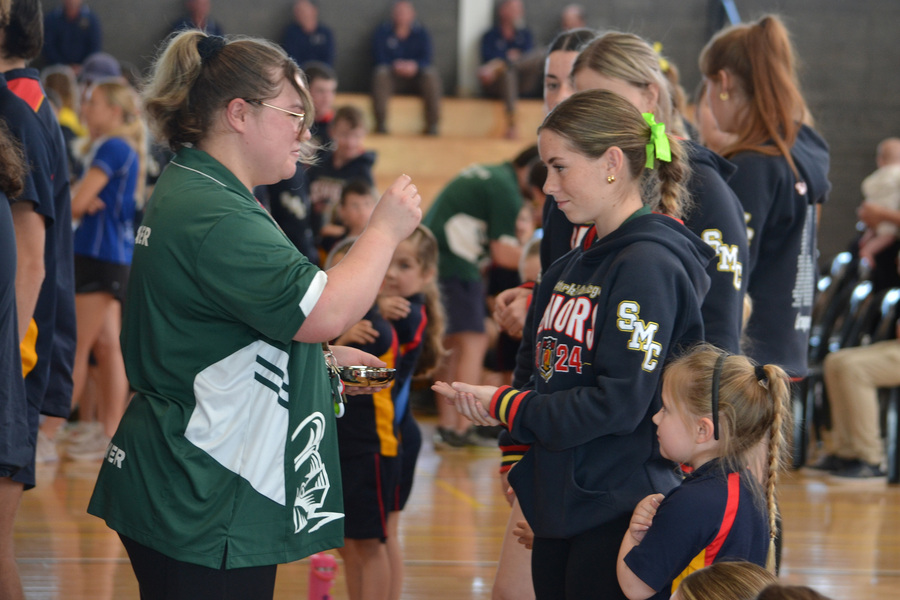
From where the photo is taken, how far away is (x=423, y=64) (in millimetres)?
10641

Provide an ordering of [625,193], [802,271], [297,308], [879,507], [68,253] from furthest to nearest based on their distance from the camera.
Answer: [879,507], [802,271], [68,253], [625,193], [297,308]

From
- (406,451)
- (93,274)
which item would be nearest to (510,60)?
(93,274)

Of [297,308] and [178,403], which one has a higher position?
[297,308]

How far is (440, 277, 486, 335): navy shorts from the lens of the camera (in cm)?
530

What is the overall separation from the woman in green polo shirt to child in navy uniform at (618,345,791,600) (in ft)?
1.73

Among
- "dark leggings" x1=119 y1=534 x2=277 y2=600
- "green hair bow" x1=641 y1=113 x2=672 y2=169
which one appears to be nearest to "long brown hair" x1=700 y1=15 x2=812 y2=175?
"green hair bow" x1=641 y1=113 x2=672 y2=169

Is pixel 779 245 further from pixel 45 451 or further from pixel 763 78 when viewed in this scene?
pixel 45 451

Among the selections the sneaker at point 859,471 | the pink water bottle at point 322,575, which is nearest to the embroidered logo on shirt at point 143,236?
the pink water bottle at point 322,575

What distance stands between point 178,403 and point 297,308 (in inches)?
10.2

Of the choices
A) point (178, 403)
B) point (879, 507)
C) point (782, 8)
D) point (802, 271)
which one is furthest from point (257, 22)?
point (178, 403)

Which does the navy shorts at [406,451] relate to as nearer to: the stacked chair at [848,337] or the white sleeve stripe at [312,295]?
the white sleeve stripe at [312,295]

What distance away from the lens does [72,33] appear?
9750 mm

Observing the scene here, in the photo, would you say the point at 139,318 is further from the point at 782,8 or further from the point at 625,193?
the point at 782,8

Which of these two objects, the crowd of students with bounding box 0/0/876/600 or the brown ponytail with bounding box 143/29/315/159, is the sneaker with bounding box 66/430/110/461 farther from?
the brown ponytail with bounding box 143/29/315/159
